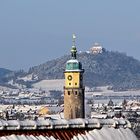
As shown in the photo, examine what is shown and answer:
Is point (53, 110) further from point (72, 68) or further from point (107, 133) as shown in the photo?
point (107, 133)

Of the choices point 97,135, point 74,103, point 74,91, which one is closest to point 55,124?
point 97,135

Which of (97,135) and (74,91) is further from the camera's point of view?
(74,91)

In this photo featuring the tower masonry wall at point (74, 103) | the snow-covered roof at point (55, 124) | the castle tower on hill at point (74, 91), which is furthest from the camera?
the castle tower on hill at point (74, 91)

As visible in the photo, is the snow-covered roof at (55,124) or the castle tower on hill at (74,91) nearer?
the snow-covered roof at (55,124)

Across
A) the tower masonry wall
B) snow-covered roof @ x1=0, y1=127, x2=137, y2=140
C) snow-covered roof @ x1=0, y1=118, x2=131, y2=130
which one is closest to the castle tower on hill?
the tower masonry wall

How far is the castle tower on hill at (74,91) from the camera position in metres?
63.7

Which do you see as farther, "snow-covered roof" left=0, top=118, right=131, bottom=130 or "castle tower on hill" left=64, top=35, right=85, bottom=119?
"castle tower on hill" left=64, top=35, right=85, bottom=119

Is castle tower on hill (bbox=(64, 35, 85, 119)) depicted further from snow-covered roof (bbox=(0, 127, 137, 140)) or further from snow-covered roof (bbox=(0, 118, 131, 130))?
snow-covered roof (bbox=(0, 127, 137, 140))

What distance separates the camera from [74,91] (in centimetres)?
6712

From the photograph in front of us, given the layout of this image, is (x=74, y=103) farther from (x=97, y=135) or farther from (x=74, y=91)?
(x=97, y=135)

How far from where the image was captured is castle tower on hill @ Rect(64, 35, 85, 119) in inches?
2507

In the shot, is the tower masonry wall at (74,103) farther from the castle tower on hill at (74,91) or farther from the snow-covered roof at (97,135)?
the snow-covered roof at (97,135)

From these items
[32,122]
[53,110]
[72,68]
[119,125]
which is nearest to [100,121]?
[119,125]

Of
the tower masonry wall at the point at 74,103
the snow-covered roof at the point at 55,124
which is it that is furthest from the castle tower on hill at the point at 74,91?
the snow-covered roof at the point at 55,124
